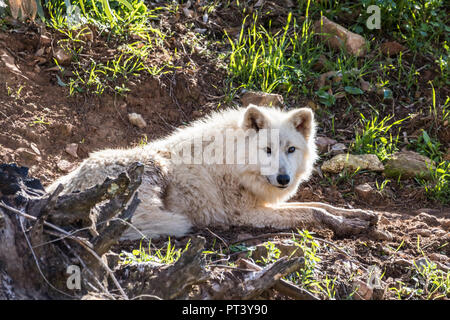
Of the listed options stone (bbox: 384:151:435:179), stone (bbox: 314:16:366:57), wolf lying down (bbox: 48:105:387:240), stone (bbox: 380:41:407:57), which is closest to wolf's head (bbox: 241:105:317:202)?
wolf lying down (bbox: 48:105:387:240)

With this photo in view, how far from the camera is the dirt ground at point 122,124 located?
5.08m

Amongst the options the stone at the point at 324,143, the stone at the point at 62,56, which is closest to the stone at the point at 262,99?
the stone at the point at 324,143

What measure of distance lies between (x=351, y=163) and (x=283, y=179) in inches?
65.8

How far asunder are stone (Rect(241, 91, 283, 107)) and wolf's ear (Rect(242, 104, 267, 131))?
1284 millimetres

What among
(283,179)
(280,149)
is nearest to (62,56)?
A: (280,149)

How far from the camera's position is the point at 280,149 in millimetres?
5047

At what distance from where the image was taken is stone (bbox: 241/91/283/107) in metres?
6.48

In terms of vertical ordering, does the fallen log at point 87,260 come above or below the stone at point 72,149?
above

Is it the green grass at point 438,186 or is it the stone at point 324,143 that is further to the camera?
the stone at point 324,143

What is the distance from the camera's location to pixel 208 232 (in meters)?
4.84

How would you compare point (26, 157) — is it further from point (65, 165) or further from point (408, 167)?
point (408, 167)

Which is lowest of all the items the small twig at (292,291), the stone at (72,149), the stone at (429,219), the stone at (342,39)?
the stone at (429,219)

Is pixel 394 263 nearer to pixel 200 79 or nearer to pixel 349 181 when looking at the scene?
pixel 349 181

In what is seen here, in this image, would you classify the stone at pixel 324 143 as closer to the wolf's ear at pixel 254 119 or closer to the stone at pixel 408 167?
the stone at pixel 408 167
